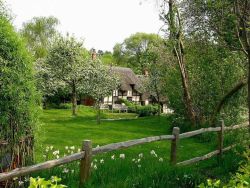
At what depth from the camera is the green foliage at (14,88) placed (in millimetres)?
6965

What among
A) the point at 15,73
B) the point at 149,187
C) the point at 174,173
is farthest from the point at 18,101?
the point at 174,173

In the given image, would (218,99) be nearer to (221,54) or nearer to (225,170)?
(221,54)

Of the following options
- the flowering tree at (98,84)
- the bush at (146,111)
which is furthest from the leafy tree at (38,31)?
the flowering tree at (98,84)

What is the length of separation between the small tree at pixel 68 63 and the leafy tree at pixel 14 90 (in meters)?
30.7

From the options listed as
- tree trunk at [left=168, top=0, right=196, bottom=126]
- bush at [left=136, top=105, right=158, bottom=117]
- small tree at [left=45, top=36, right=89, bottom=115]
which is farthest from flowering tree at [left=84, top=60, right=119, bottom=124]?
tree trunk at [left=168, top=0, right=196, bottom=126]

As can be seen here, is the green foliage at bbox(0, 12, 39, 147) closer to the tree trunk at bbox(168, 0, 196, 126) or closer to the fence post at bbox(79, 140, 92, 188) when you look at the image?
the fence post at bbox(79, 140, 92, 188)

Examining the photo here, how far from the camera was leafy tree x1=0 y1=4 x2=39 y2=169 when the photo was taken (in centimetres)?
697

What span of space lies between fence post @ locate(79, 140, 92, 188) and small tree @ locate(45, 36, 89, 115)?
1225 inches

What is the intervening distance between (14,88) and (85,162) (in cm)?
192

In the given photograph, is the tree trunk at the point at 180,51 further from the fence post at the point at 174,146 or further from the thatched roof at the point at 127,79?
the thatched roof at the point at 127,79

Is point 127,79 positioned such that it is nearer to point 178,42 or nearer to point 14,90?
point 178,42

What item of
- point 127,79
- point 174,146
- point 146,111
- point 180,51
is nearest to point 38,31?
point 127,79

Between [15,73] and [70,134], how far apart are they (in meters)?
14.9

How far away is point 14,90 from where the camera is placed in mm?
7000
